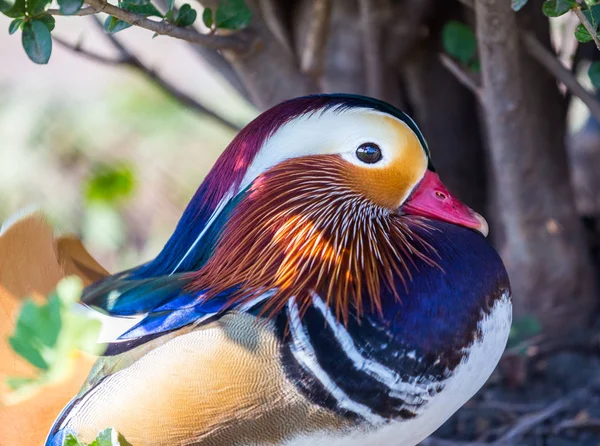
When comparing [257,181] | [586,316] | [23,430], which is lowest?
[586,316]

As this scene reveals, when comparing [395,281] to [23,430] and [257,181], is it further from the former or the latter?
[23,430]

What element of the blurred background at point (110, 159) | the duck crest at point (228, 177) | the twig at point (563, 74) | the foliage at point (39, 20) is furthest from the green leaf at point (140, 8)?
the blurred background at point (110, 159)

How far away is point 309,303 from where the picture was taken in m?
1.30

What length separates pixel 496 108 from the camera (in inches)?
74.0

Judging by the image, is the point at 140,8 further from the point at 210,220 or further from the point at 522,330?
the point at 522,330

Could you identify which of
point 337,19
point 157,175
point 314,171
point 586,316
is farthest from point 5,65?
point 314,171

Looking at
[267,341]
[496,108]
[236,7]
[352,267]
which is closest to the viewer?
[267,341]

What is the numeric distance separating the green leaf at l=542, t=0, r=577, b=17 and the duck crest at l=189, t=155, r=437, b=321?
366mm

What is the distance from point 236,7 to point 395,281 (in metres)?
0.59

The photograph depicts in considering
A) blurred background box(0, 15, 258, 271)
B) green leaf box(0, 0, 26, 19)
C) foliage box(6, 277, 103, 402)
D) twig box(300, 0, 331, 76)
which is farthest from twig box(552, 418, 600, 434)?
blurred background box(0, 15, 258, 271)

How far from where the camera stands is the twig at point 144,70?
1.89 meters

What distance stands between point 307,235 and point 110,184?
230cm

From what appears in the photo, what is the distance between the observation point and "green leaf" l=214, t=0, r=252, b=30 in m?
1.57

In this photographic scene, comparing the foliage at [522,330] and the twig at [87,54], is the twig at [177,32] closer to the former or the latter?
the twig at [87,54]
